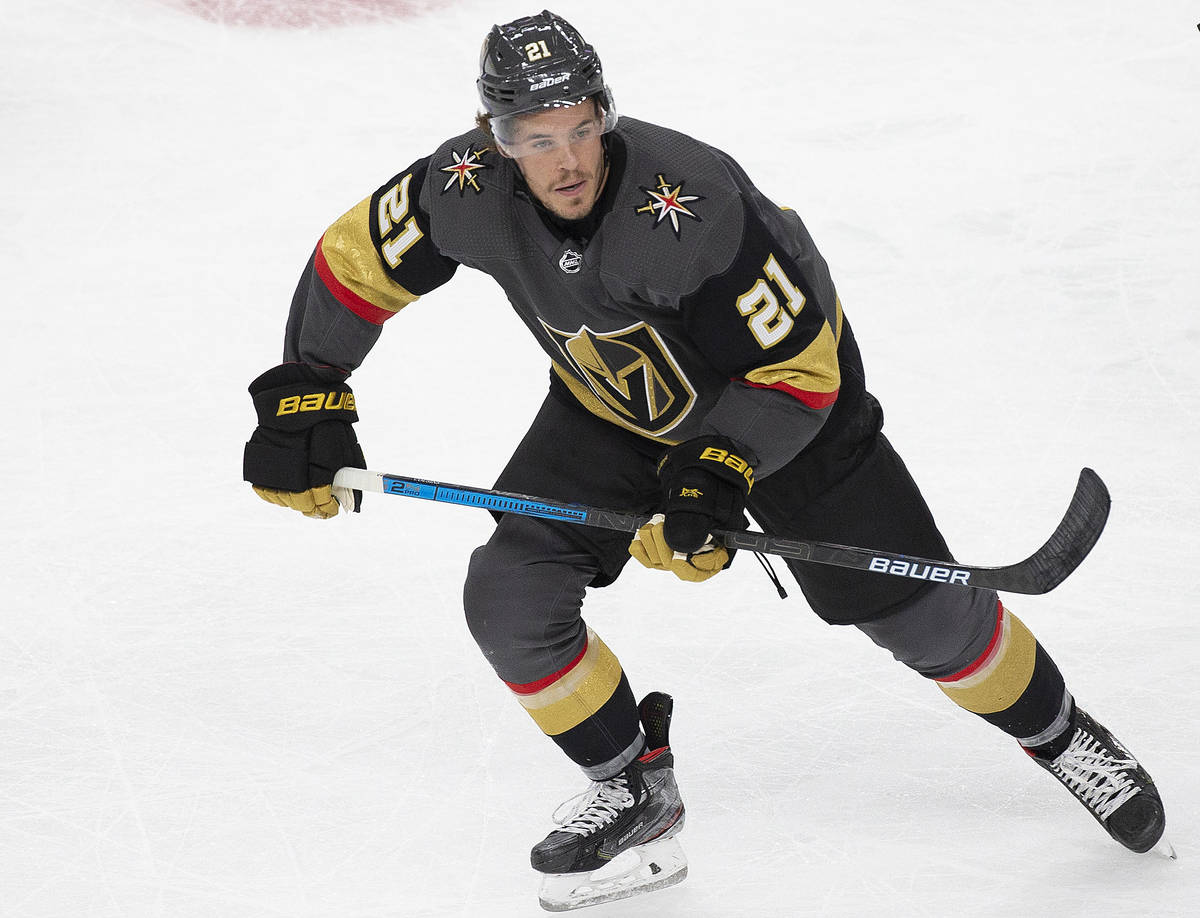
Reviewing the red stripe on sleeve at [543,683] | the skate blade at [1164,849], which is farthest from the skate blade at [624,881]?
the skate blade at [1164,849]

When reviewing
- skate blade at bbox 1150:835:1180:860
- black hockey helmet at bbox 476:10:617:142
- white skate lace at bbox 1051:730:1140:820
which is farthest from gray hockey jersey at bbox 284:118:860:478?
skate blade at bbox 1150:835:1180:860

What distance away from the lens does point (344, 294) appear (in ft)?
7.46

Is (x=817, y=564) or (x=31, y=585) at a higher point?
(x=817, y=564)

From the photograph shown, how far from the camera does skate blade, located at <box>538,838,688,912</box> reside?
2.23 metres

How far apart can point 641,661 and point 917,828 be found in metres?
0.71

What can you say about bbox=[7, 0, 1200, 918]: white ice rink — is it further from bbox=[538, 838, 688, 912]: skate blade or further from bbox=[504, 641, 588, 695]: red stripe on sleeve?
bbox=[504, 641, 588, 695]: red stripe on sleeve

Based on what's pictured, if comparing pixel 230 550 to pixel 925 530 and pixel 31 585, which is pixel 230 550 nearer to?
pixel 31 585

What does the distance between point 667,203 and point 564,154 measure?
157 millimetres

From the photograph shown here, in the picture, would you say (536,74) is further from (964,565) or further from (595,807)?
(595,807)

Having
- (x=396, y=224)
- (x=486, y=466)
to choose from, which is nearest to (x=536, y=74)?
(x=396, y=224)

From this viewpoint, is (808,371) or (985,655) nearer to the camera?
(808,371)

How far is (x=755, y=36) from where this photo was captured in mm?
5797

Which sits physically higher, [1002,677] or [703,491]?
[703,491]

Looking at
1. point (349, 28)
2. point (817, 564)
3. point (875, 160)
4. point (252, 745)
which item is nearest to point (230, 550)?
point (252, 745)
